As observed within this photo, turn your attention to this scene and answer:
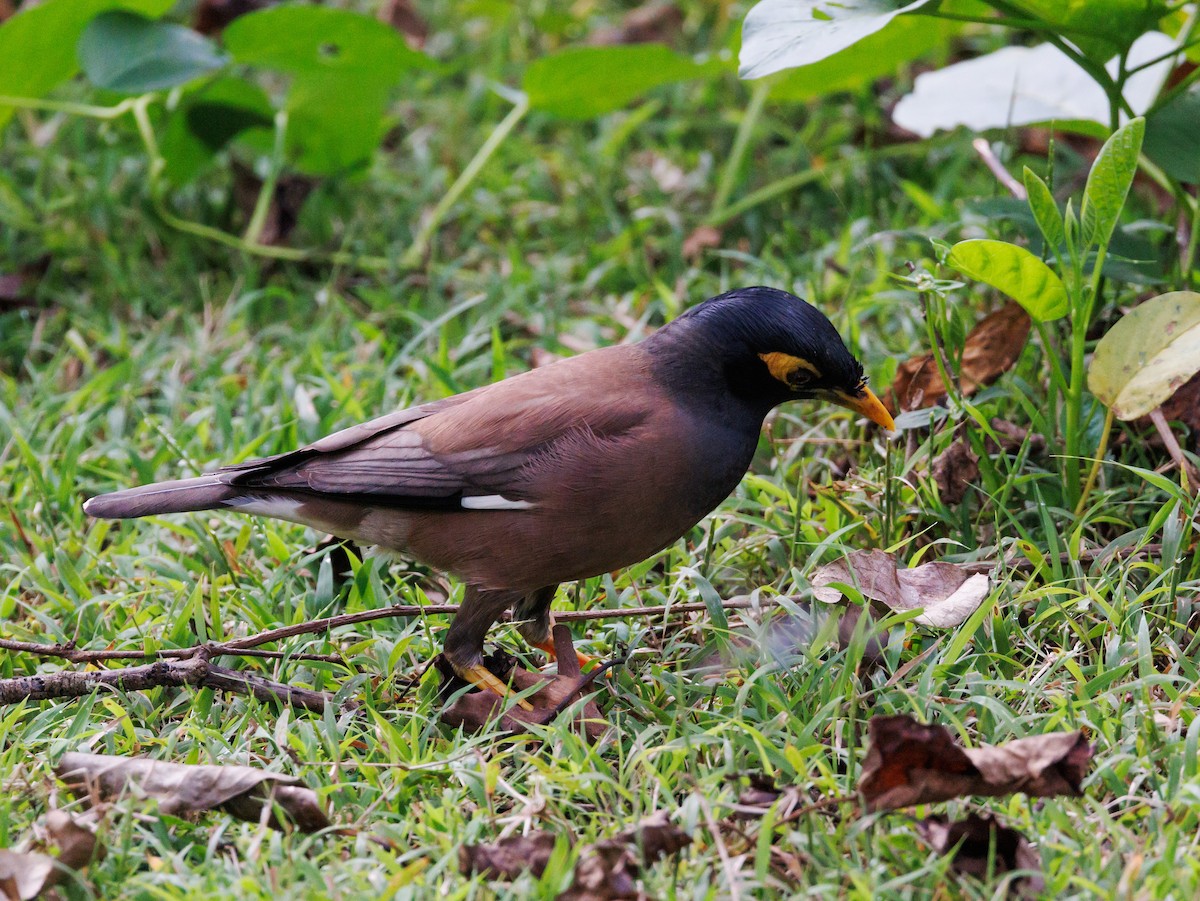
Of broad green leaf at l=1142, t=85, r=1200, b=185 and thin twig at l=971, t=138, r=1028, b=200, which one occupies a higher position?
broad green leaf at l=1142, t=85, r=1200, b=185

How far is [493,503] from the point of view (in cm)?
345

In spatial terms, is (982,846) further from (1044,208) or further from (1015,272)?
(1044,208)

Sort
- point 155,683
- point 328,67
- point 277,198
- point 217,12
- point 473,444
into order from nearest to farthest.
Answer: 1. point 155,683
2. point 473,444
3. point 328,67
4. point 277,198
5. point 217,12

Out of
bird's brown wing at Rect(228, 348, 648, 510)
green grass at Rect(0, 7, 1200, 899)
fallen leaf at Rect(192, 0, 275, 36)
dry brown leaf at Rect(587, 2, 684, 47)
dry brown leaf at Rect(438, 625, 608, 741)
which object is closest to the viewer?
green grass at Rect(0, 7, 1200, 899)

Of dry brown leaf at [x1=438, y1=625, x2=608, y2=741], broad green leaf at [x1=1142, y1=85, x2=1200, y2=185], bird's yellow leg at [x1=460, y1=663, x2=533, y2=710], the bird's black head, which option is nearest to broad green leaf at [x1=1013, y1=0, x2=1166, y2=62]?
broad green leaf at [x1=1142, y1=85, x2=1200, y2=185]

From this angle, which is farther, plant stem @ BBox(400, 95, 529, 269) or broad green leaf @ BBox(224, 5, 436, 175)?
plant stem @ BBox(400, 95, 529, 269)

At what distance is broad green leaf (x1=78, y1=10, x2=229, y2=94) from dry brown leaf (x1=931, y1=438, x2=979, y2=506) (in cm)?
341

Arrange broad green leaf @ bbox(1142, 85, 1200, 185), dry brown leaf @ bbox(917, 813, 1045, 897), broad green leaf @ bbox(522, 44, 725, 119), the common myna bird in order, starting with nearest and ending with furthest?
dry brown leaf @ bbox(917, 813, 1045, 897) < the common myna bird < broad green leaf @ bbox(1142, 85, 1200, 185) < broad green leaf @ bbox(522, 44, 725, 119)

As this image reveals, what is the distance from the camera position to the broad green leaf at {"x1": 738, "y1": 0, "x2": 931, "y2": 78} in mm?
3551

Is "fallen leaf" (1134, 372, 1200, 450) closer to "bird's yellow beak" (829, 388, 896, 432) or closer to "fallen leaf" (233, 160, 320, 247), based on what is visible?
"bird's yellow beak" (829, 388, 896, 432)

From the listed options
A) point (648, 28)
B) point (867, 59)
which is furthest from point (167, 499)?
point (648, 28)

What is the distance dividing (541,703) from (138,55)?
11.5 feet

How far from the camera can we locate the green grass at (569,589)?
2711 millimetres

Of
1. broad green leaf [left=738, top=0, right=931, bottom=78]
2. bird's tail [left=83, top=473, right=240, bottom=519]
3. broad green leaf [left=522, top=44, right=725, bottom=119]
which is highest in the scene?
broad green leaf [left=738, top=0, right=931, bottom=78]
